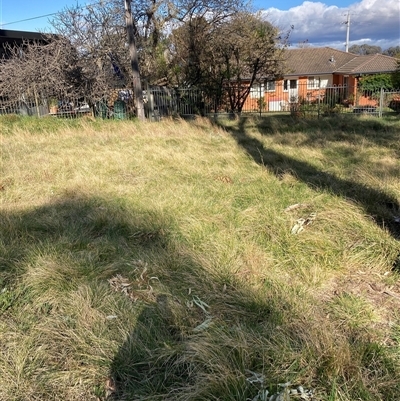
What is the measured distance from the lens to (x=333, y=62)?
31.6 meters

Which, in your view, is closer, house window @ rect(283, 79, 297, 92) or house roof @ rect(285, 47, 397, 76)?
house roof @ rect(285, 47, 397, 76)

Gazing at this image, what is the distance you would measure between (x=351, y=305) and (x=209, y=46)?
15.3m

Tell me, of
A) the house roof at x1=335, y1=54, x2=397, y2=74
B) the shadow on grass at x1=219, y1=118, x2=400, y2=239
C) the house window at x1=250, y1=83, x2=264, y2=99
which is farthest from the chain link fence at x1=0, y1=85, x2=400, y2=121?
the house roof at x1=335, y1=54, x2=397, y2=74

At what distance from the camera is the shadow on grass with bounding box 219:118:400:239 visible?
150 inches

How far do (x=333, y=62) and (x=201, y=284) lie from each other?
3365cm

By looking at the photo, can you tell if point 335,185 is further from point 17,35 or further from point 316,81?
point 316,81

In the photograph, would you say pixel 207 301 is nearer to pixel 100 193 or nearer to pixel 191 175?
pixel 100 193

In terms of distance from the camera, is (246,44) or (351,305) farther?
(246,44)

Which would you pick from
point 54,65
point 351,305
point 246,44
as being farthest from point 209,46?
point 351,305

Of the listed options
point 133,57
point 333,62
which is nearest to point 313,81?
point 333,62

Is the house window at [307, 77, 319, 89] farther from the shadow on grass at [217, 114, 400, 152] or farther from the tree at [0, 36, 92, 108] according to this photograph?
the tree at [0, 36, 92, 108]

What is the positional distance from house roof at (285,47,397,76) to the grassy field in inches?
1018

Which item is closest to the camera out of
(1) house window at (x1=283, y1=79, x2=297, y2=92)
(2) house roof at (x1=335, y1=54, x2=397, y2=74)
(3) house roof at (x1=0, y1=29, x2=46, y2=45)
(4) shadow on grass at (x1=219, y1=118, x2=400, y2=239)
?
(4) shadow on grass at (x1=219, y1=118, x2=400, y2=239)

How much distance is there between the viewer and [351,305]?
245 cm
